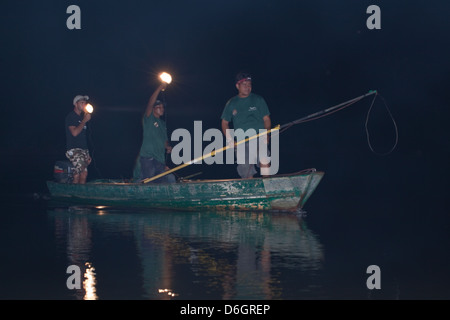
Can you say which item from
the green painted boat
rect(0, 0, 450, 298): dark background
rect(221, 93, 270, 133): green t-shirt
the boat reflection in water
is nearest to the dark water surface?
the boat reflection in water

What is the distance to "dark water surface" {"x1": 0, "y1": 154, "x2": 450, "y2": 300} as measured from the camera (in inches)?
352

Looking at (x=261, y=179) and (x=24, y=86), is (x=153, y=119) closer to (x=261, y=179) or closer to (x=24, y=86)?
(x=261, y=179)

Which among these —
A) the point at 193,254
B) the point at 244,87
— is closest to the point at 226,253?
the point at 193,254

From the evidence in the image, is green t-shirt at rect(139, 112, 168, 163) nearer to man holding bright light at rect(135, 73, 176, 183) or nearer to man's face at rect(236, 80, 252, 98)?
man holding bright light at rect(135, 73, 176, 183)

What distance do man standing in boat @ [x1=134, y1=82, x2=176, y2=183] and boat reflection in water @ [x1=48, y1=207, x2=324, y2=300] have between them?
175cm

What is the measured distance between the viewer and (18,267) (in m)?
10.5

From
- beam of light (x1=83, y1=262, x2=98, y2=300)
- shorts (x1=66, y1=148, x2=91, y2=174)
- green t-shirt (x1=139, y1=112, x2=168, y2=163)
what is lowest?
beam of light (x1=83, y1=262, x2=98, y2=300)

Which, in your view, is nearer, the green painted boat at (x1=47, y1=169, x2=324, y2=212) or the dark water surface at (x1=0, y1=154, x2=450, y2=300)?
the dark water surface at (x1=0, y1=154, x2=450, y2=300)

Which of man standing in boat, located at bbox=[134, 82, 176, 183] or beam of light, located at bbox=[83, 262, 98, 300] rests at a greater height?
man standing in boat, located at bbox=[134, 82, 176, 183]

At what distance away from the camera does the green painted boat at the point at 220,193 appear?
52.9ft

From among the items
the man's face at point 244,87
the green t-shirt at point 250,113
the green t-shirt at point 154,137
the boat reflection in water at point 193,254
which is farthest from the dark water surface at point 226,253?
the man's face at point 244,87

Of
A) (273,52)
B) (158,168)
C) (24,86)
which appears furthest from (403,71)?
(158,168)

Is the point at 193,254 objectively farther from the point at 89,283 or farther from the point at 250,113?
the point at 250,113

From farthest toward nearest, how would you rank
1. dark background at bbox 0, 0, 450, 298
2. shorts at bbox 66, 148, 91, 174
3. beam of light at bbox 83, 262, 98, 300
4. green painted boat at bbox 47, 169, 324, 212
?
dark background at bbox 0, 0, 450, 298, shorts at bbox 66, 148, 91, 174, green painted boat at bbox 47, 169, 324, 212, beam of light at bbox 83, 262, 98, 300
